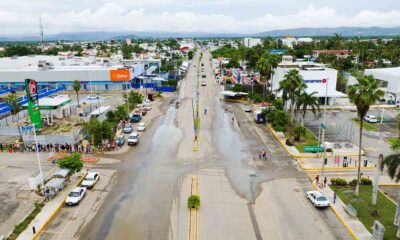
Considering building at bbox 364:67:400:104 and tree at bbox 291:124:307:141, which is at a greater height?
building at bbox 364:67:400:104

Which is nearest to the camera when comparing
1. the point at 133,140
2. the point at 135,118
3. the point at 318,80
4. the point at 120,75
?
the point at 133,140

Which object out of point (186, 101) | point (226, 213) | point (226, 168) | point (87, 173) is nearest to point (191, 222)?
point (226, 213)

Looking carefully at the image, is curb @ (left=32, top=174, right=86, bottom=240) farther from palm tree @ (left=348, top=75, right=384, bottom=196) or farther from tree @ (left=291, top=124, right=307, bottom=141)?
tree @ (left=291, top=124, right=307, bottom=141)

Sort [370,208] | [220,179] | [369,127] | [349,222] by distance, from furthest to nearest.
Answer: [369,127] < [220,179] < [370,208] < [349,222]

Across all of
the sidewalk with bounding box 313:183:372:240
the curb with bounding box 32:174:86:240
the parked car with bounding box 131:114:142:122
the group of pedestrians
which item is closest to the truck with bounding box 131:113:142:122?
the parked car with bounding box 131:114:142:122

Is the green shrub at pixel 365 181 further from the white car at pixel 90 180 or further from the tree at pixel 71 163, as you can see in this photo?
the tree at pixel 71 163

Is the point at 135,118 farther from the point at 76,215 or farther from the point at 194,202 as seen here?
the point at 194,202

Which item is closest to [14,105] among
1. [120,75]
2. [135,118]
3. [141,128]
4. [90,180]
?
Result: [135,118]

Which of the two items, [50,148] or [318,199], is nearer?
[318,199]
